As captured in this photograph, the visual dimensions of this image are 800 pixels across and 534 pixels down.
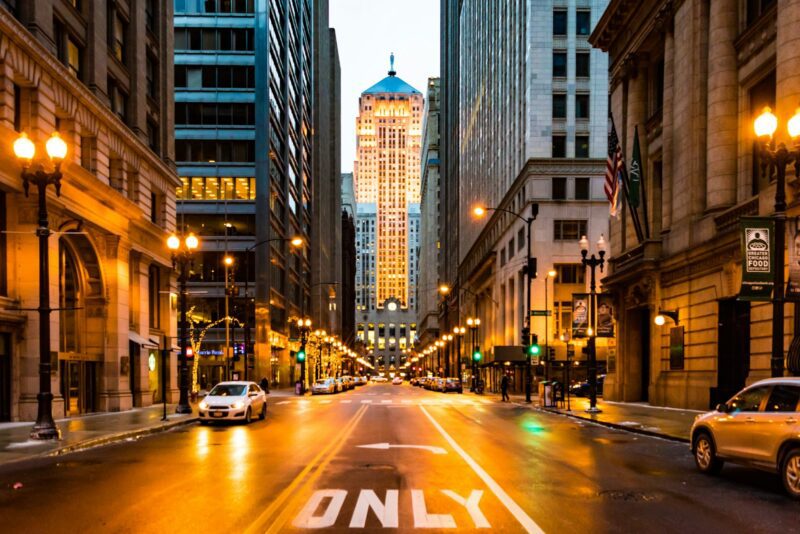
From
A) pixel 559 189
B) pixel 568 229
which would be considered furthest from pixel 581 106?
pixel 568 229

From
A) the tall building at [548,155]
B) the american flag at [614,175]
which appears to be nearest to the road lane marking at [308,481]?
the american flag at [614,175]

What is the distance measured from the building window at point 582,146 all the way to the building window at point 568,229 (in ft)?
19.1

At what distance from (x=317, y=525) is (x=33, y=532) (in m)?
3.26

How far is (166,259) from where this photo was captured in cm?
4119

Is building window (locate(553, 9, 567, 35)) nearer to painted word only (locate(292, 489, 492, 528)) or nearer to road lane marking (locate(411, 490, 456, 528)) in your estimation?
painted word only (locate(292, 489, 492, 528))

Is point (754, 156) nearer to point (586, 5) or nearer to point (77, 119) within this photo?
point (77, 119)

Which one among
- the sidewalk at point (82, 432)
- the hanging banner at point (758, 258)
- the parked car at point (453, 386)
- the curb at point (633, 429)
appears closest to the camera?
the sidewalk at point (82, 432)

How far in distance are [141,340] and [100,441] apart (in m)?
17.8

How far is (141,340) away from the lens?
1423 inches

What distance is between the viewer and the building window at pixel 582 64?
6475 centimetres

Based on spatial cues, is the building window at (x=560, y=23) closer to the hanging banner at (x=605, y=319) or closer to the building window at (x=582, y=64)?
the building window at (x=582, y=64)

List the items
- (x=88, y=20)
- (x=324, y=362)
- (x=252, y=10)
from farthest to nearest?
(x=324, y=362), (x=252, y=10), (x=88, y=20)

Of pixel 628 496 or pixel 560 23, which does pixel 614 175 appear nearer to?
pixel 628 496

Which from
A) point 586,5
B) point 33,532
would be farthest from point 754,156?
point 586,5
